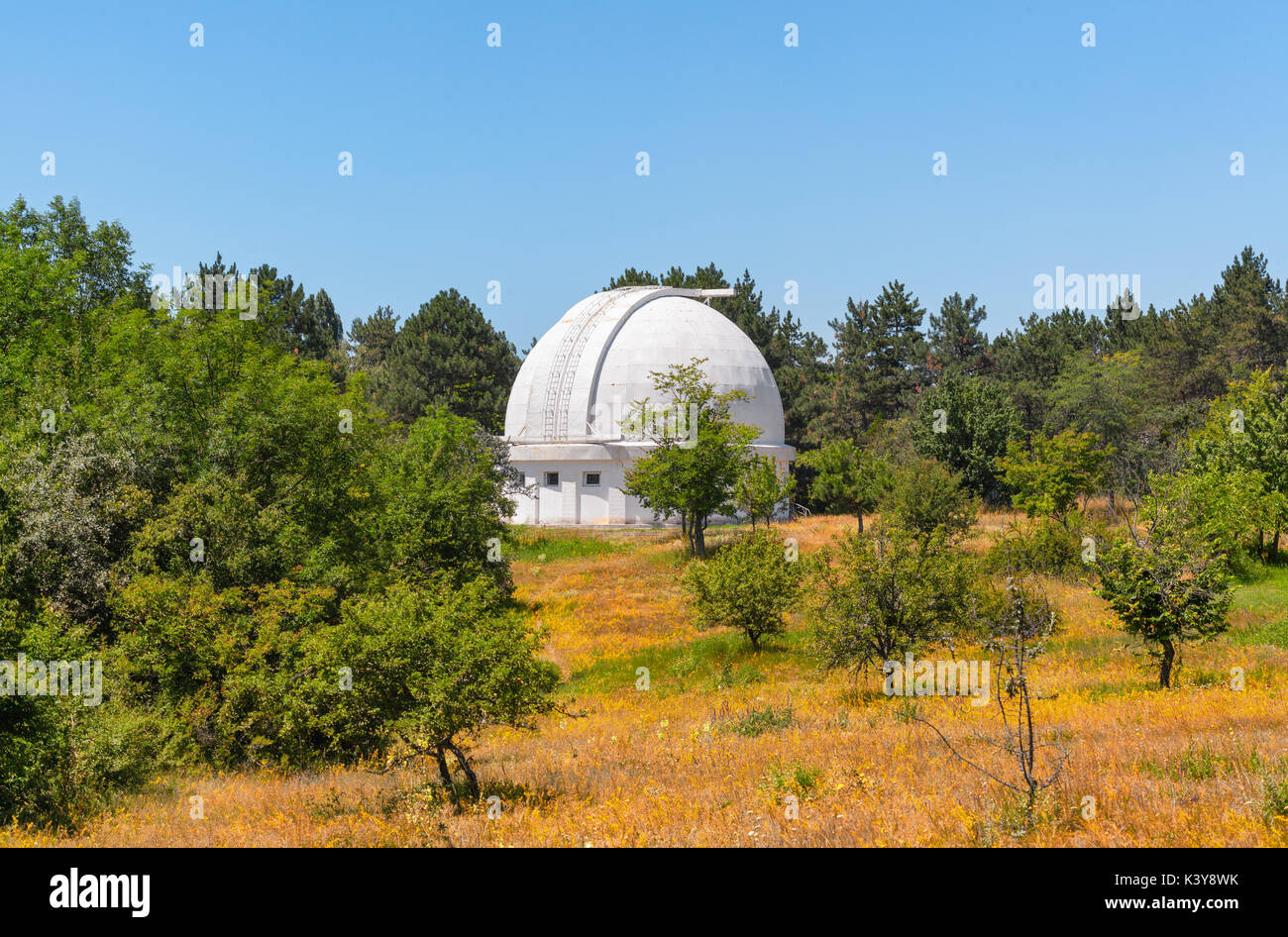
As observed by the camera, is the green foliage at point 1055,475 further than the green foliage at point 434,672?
Yes

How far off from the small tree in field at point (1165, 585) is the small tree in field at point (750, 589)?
391 inches

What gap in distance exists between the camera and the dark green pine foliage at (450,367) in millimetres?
68000

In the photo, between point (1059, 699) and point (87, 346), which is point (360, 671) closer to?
point (1059, 699)

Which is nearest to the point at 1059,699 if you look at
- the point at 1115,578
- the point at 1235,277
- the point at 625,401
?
the point at 1115,578

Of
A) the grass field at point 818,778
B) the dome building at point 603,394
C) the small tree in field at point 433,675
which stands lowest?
the grass field at point 818,778

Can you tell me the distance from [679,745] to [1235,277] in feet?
214

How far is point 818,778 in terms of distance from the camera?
11188 mm

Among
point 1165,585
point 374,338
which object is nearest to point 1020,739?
point 1165,585

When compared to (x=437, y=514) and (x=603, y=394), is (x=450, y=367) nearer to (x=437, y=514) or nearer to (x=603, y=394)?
(x=603, y=394)

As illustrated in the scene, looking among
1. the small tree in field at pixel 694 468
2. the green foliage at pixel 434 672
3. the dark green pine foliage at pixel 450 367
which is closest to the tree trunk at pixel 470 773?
the green foliage at pixel 434 672

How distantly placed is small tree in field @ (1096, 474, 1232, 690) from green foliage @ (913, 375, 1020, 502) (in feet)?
102

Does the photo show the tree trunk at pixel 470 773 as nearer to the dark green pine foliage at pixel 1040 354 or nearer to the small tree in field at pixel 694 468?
the small tree in field at pixel 694 468

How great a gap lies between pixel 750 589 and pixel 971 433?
3038 centimetres

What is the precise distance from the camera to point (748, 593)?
85.5ft
